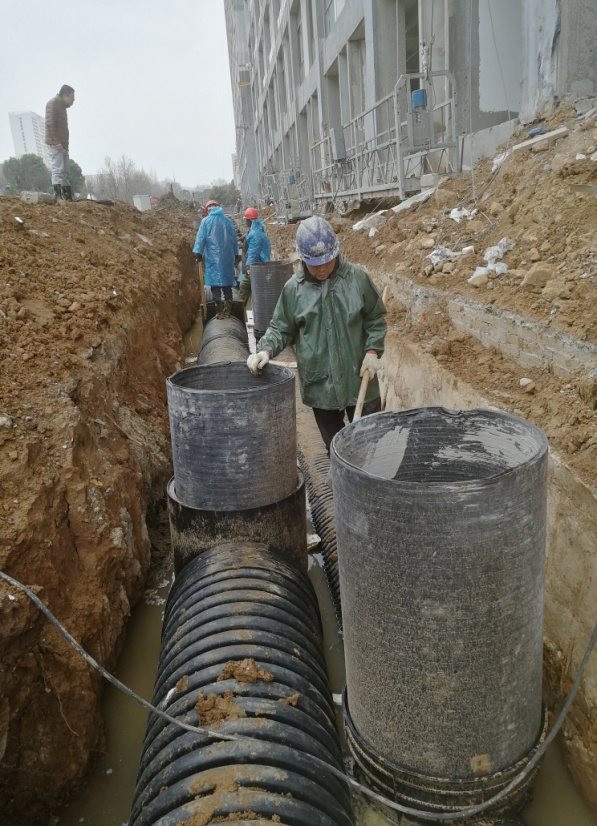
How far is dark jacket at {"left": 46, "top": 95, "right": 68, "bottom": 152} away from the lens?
32.2 ft

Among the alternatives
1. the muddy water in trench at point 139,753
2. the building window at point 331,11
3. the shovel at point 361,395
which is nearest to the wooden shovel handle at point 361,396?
the shovel at point 361,395

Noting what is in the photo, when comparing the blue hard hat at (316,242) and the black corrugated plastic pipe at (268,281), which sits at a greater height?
the blue hard hat at (316,242)

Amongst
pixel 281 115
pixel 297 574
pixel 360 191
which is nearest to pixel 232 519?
pixel 297 574

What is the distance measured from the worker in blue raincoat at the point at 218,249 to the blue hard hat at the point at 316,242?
5.50 meters

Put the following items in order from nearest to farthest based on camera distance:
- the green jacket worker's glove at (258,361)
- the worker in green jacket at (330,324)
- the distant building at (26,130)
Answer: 1. the green jacket worker's glove at (258,361)
2. the worker in green jacket at (330,324)
3. the distant building at (26,130)

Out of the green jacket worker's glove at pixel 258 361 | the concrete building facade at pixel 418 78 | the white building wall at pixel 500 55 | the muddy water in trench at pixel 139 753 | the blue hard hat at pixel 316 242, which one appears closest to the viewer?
the muddy water in trench at pixel 139 753

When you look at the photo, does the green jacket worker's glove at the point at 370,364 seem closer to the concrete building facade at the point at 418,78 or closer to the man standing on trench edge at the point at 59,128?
the concrete building facade at the point at 418,78

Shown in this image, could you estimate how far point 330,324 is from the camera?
3762 mm

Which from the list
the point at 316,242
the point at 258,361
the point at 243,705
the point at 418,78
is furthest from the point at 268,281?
the point at 243,705

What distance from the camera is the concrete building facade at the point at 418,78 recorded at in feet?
23.1

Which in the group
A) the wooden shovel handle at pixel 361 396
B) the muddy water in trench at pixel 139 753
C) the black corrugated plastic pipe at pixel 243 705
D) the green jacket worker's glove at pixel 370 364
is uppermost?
the green jacket worker's glove at pixel 370 364

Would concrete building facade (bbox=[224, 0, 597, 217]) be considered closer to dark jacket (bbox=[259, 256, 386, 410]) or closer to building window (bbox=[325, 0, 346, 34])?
building window (bbox=[325, 0, 346, 34])

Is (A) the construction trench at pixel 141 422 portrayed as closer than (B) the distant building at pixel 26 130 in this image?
Yes

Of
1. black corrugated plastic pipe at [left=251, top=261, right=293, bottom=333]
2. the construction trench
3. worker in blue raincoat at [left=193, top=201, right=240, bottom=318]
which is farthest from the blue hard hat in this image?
black corrugated plastic pipe at [left=251, top=261, right=293, bottom=333]
